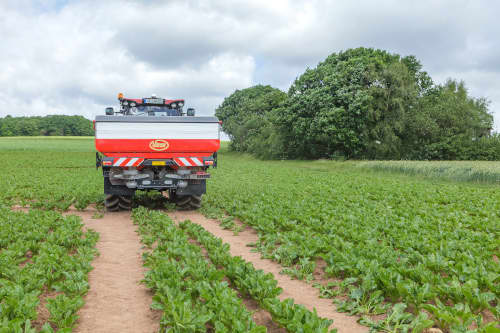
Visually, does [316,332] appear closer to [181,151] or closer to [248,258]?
[248,258]

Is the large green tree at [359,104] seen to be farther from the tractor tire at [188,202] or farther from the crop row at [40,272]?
the crop row at [40,272]

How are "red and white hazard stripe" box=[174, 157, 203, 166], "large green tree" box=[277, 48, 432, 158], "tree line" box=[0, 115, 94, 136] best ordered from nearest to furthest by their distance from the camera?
1. "red and white hazard stripe" box=[174, 157, 203, 166]
2. "large green tree" box=[277, 48, 432, 158]
3. "tree line" box=[0, 115, 94, 136]

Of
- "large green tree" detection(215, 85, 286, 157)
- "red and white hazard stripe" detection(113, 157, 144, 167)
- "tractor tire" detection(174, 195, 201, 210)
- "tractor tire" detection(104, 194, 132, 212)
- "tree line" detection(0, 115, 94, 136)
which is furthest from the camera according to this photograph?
"tree line" detection(0, 115, 94, 136)

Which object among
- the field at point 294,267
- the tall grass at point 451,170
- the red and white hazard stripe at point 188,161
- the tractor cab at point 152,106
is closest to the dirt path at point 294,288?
the field at point 294,267

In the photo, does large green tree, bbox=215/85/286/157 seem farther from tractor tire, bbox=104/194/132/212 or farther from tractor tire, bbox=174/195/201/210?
tractor tire, bbox=104/194/132/212

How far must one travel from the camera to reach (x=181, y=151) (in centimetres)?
1093

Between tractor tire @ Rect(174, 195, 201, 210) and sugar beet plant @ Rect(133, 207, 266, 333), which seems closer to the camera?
sugar beet plant @ Rect(133, 207, 266, 333)

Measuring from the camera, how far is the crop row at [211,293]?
4023 millimetres

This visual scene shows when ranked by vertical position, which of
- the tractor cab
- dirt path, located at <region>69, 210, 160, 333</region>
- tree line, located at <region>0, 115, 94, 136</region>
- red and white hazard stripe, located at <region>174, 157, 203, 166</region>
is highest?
tree line, located at <region>0, 115, 94, 136</region>

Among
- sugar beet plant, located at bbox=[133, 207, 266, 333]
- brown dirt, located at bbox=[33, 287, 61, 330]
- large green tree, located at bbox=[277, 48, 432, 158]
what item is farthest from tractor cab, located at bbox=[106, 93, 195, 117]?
large green tree, located at bbox=[277, 48, 432, 158]

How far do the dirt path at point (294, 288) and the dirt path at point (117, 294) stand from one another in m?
1.79

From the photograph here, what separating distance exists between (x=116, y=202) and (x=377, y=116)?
2707 cm

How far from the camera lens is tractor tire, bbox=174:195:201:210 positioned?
39.4 ft

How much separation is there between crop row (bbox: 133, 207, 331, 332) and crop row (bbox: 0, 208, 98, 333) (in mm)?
958
